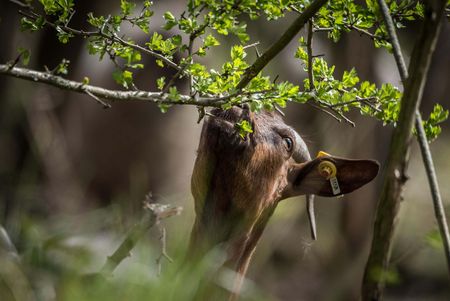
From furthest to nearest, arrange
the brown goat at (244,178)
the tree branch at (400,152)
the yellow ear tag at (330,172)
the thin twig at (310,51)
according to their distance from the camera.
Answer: the yellow ear tag at (330,172)
the brown goat at (244,178)
the thin twig at (310,51)
the tree branch at (400,152)

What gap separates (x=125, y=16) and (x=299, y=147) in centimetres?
185

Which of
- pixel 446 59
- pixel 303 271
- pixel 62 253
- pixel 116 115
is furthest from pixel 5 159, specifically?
pixel 62 253

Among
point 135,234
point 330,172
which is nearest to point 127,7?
point 135,234

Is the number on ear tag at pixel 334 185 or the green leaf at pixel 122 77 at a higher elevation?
the green leaf at pixel 122 77

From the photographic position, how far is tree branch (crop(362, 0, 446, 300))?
2531 millimetres


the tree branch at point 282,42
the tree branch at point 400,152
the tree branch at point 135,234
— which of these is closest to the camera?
the tree branch at point 400,152

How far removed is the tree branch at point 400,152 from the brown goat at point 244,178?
5.25 ft

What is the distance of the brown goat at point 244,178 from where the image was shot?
4.24m

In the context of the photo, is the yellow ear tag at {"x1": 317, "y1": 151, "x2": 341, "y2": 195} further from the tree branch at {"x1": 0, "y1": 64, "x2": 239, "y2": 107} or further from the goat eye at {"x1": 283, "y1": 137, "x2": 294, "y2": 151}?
the tree branch at {"x1": 0, "y1": 64, "x2": 239, "y2": 107}

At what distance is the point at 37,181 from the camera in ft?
37.2

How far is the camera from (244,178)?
172 inches

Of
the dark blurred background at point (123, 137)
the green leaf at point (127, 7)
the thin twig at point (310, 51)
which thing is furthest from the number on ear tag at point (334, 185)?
the dark blurred background at point (123, 137)

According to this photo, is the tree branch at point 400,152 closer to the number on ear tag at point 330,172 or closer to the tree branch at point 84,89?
the tree branch at point 84,89

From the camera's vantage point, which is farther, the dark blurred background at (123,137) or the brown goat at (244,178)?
the dark blurred background at (123,137)
